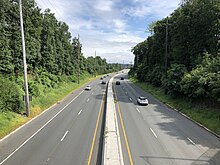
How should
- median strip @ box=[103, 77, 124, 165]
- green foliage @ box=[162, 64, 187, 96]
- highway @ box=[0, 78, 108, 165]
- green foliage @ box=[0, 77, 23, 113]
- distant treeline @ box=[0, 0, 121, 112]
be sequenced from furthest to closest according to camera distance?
green foliage @ box=[162, 64, 187, 96] → distant treeline @ box=[0, 0, 121, 112] → green foliage @ box=[0, 77, 23, 113] → highway @ box=[0, 78, 108, 165] → median strip @ box=[103, 77, 124, 165]

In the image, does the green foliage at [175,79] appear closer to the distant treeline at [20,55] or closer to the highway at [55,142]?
the highway at [55,142]

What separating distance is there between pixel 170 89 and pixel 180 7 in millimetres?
19867

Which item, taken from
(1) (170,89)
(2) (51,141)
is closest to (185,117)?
(1) (170,89)

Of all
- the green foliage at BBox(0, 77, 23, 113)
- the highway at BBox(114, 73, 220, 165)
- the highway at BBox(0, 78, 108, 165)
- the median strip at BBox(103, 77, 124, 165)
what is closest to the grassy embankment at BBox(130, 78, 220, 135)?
the highway at BBox(114, 73, 220, 165)

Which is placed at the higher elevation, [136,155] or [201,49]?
[201,49]

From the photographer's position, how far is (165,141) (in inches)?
727

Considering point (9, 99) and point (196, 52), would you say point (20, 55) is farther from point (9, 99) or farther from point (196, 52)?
point (196, 52)

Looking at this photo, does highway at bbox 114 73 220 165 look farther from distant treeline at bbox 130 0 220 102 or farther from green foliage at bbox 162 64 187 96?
green foliage at bbox 162 64 187 96

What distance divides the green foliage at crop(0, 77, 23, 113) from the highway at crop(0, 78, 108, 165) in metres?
2.95

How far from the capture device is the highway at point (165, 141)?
1480 centimetres

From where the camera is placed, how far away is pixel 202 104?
29359 millimetres

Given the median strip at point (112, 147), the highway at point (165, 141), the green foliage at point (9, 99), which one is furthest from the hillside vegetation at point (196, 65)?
the green foliage at point (9, 99)

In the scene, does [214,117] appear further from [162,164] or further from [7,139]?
[7,139]

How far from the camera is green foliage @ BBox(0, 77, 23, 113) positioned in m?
25.3
